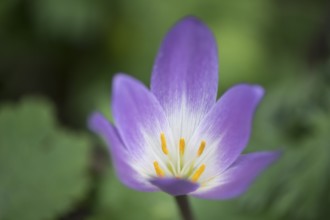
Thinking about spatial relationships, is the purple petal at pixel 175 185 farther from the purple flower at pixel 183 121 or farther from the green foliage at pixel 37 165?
the green foliage at pixel 37 165

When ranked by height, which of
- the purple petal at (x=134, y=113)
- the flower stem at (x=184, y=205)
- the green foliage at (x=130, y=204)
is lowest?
the green foliage at (x=130, y=204)

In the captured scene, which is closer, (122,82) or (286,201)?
(122,82)

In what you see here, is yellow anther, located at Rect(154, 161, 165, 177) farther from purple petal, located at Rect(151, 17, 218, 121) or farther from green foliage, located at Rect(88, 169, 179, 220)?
Answer: green foliage, located at Rect(88, 169, 179, 220)

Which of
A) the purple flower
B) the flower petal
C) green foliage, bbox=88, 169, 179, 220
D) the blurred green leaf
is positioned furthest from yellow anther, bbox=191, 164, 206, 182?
green foliage, bbox=88, 169, 179, 220

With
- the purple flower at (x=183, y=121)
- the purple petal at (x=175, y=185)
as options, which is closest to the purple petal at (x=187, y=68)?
the purple flower at (x=183, y=121)

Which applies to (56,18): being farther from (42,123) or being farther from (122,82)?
(122,82)

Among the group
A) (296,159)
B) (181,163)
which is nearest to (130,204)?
(296,159)

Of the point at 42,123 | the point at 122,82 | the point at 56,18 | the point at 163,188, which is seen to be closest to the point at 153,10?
the point at 56,18
